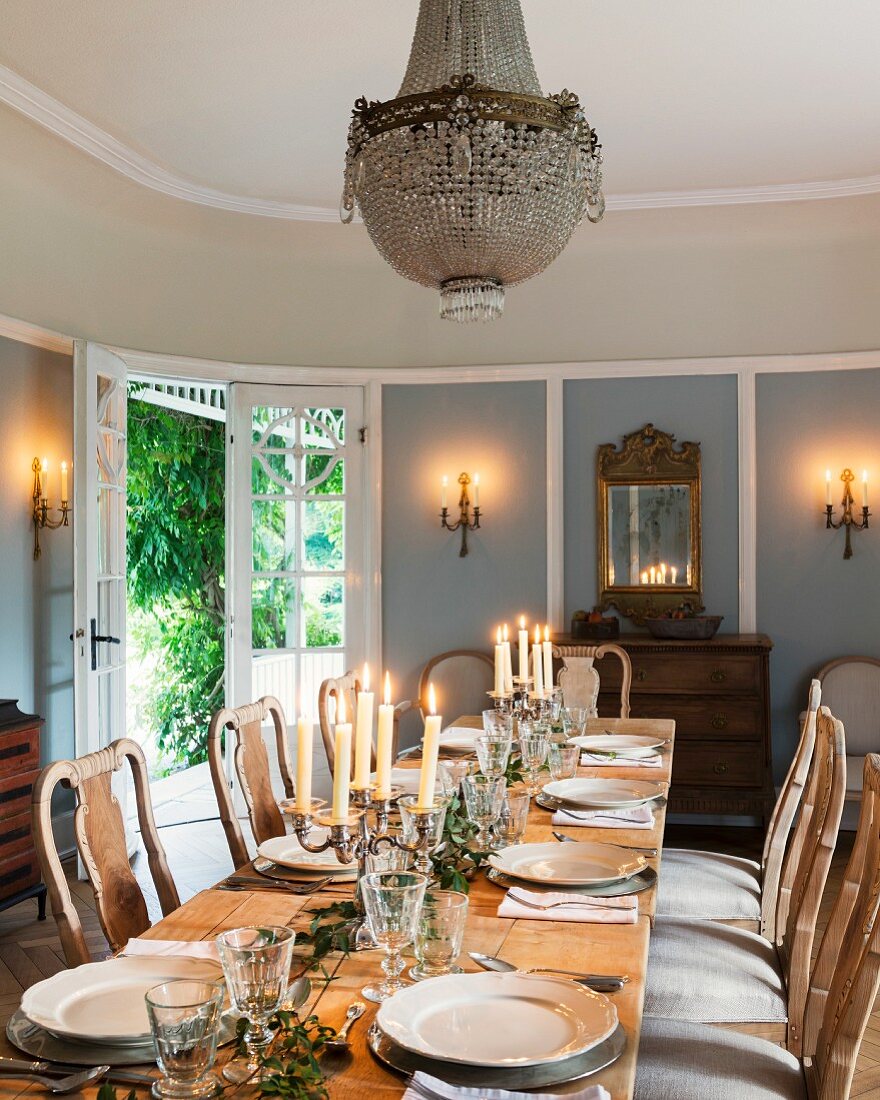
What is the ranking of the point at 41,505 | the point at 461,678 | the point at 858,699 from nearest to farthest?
the point at 41,505 < the point at 858,699 < the point at 461,678

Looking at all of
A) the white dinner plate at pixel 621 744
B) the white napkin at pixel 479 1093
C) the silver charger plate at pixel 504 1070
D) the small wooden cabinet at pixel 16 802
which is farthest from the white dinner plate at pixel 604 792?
the small wooden cabinet at pixel 16 802

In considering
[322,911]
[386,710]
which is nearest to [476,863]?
[322,911]

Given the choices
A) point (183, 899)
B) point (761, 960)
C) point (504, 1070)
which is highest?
point (504, 1070)

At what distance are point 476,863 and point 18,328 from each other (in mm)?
3596

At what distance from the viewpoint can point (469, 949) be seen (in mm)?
1753

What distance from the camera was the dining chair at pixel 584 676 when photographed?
173 inches

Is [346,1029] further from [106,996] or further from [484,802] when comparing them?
[484,802]

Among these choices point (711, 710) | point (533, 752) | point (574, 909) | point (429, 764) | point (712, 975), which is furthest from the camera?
point (711, 710)

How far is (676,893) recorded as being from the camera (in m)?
2.95

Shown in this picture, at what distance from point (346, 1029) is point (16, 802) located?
3.03 meters

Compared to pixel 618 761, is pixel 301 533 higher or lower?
higher

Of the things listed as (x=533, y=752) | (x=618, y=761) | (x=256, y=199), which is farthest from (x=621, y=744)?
(x=256, y=199)

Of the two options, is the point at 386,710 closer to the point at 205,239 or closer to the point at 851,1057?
the point at 851,1057

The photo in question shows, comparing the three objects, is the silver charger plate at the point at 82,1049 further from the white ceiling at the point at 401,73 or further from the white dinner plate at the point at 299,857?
the white ceiling at the point at 401,73
